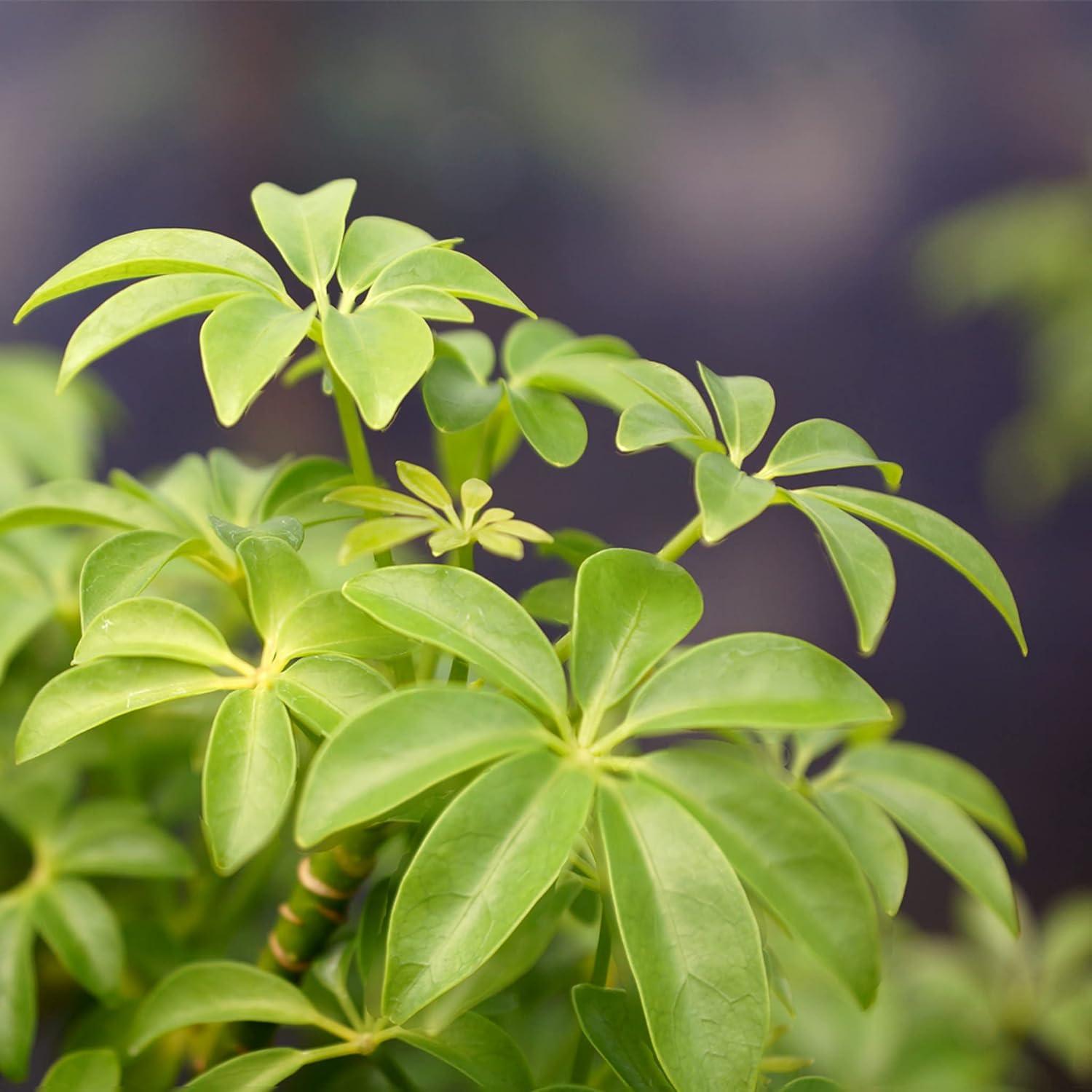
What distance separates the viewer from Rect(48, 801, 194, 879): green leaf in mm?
552

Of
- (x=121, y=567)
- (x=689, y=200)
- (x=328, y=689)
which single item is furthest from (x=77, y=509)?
(x=689, y=200)

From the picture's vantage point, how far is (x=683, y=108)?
179cm

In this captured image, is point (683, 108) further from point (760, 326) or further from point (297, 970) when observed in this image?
point (297, 970)

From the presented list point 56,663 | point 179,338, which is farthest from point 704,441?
point 179,338

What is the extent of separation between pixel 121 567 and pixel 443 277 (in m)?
0.17

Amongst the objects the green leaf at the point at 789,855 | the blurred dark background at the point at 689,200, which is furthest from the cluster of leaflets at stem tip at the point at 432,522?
the blurred dark background at the point at 689,200

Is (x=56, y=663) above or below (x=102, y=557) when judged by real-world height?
below

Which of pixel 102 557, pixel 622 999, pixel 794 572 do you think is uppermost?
pixel 102 557

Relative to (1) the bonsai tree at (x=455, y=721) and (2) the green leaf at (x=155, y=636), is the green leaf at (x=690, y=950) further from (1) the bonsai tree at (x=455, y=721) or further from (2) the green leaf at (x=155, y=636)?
(2) the green leaf at (x=155, y=636)

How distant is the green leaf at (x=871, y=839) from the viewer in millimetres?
430

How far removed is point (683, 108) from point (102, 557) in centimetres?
163

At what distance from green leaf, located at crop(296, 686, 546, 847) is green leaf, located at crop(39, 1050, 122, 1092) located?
217 mm

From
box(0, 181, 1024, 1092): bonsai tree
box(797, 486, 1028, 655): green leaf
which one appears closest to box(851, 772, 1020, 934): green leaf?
box(0, 181, 1024, 1092): bonsai tree

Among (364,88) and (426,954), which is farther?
(364,88)
